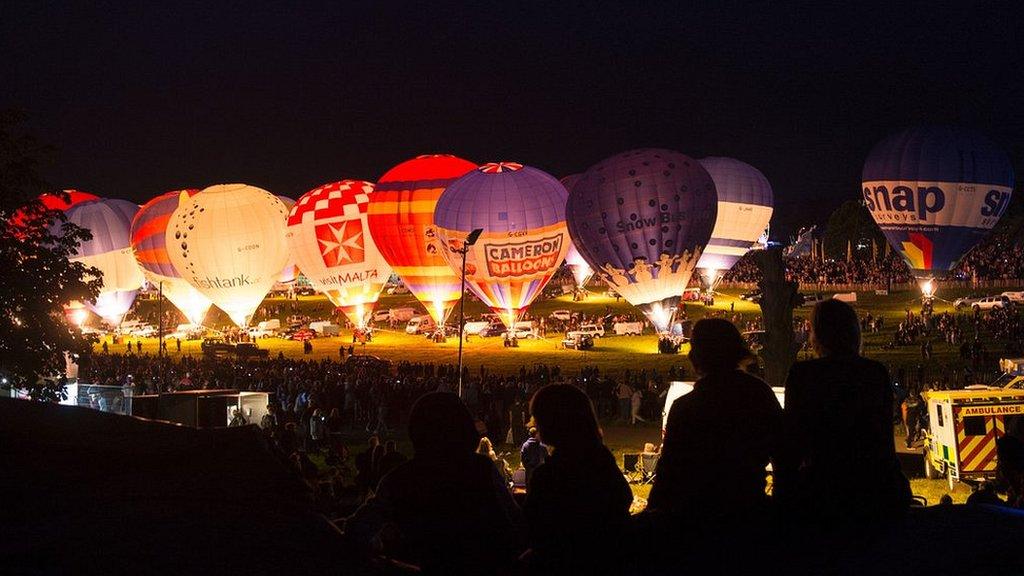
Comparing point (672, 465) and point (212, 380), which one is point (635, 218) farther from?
point (672, 465)

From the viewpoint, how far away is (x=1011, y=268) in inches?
2030

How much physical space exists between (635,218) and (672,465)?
2756 cm

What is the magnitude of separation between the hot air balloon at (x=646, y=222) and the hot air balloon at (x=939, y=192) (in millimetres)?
11253

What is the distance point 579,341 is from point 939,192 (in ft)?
50.4

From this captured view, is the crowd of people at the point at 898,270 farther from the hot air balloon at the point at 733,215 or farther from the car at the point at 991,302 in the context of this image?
the hot air balloon at the point at 733,215

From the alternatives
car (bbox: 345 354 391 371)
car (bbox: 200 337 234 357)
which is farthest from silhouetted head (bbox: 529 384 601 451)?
car (bbox: 200 337 234 357)

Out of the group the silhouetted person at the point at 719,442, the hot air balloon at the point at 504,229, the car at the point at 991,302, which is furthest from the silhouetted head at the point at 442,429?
the car at the point at 991,302

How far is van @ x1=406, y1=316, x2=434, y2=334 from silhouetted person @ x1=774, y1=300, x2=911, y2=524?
136 feet

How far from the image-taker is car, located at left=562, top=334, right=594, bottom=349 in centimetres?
3503

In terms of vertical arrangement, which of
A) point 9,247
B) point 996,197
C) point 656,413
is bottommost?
point 656,413

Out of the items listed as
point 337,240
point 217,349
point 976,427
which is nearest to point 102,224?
point 217,349

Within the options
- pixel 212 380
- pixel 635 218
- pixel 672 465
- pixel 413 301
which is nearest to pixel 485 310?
pixel 413 301

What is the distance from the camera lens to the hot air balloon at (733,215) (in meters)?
48.6

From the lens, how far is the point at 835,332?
3268mm
